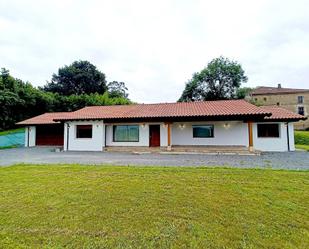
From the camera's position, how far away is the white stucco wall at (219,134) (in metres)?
16.3

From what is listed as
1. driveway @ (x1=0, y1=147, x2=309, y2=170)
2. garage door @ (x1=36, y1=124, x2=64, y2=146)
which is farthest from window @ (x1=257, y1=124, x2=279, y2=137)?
garage door @ (x1=36, y1=124, x2=64, y2=146)

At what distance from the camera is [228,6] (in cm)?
1088

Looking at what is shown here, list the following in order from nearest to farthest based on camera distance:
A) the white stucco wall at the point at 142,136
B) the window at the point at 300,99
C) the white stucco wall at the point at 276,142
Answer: the white stucco wall at the point at 276,142 < the white stucco wall at the point at 142,136 < the window at the point at 300,99

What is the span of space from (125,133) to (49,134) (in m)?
9.65

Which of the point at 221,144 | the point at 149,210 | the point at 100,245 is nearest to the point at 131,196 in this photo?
the point at 149,210

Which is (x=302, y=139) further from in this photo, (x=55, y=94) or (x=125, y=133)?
(x=55, y=94)

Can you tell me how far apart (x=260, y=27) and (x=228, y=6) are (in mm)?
3721

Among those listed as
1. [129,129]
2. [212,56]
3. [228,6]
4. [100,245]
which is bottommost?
[100,245]

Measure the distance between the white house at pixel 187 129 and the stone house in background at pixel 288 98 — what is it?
28.6 m

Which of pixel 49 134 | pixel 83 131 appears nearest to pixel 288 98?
pixel 83 131

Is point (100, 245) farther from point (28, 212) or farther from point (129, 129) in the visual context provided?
point (129, 129)

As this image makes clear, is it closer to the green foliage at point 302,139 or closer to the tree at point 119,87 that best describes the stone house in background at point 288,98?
the green foliage at point 302,139

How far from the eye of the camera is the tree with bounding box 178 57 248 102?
40688 millimetres

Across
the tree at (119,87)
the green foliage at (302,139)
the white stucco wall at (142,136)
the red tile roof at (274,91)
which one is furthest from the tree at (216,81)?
the white stucco wall at (142,136)
